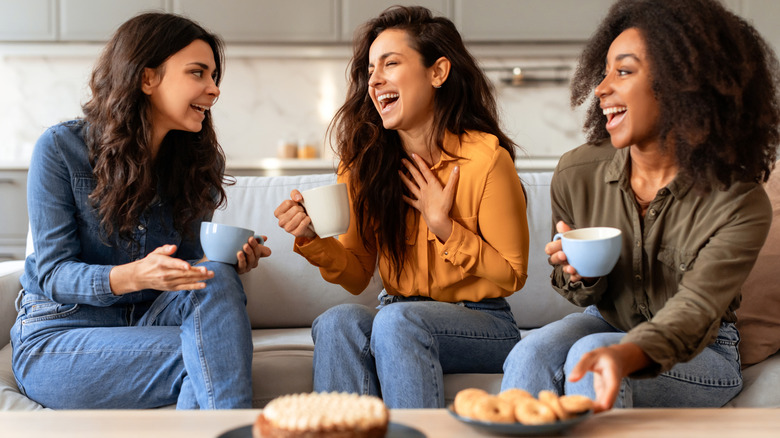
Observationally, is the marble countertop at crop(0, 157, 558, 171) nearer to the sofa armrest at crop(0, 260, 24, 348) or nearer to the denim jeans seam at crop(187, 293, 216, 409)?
the sofa armrest at crop(0, 260, 24, 348)

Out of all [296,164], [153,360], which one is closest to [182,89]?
[153,360]

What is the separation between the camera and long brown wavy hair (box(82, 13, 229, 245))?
1720mm

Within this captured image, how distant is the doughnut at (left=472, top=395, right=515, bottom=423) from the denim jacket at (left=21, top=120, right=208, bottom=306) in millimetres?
952

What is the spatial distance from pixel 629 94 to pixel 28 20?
13.0ft

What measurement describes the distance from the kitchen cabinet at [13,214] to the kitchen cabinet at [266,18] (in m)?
1.26

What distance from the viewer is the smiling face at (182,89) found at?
5.91 ft

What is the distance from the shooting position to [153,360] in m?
1.59

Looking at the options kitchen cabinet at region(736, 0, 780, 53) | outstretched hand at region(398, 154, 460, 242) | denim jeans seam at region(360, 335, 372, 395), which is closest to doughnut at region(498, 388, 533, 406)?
denim jeans seam at region(360, 335, 372, 395)

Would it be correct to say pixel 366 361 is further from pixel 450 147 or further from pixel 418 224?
pixel 450 147

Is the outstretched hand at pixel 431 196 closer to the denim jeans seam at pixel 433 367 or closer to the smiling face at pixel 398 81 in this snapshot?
the smiling face at pixel 398 81

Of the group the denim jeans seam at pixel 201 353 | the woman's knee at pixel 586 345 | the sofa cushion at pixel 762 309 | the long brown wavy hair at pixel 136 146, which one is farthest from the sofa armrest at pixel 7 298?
the sofa cushion at pixel 762 309

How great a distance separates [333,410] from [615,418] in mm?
396

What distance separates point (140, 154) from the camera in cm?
177

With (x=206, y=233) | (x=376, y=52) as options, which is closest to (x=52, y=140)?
(x=206, y=233)
